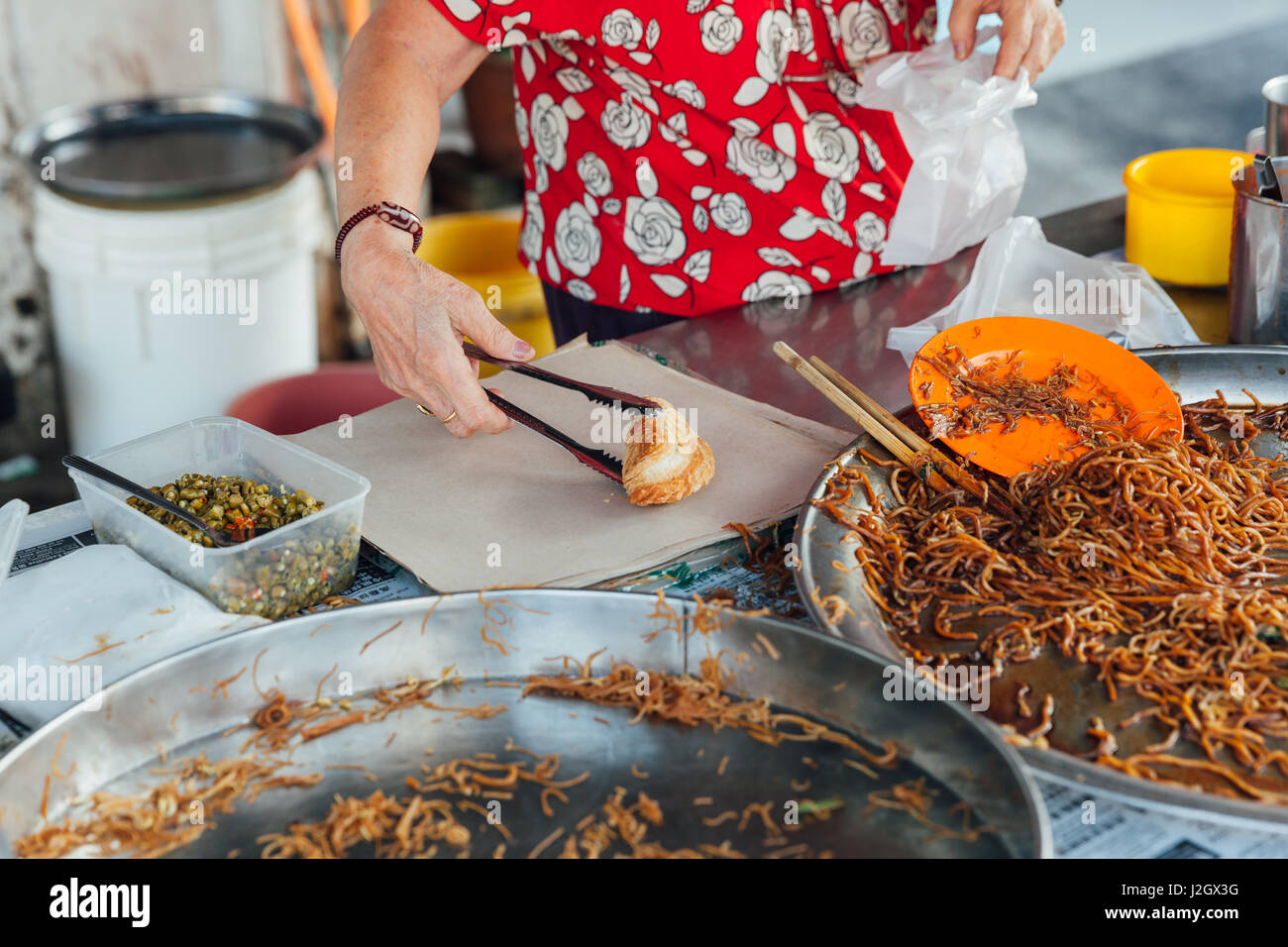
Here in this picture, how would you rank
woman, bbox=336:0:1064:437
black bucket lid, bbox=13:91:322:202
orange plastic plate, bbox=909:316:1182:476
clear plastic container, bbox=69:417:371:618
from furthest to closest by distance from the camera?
black bucket lid, bbox=13:91:322:202 → woman, bbox=336:0:1064:437 → orange plastic plate, bbox=909:316:1182:476 → clear plastic container, bbox=69:417:371:618

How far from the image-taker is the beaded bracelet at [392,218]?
1767mm

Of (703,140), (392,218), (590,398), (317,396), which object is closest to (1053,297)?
(703,140)

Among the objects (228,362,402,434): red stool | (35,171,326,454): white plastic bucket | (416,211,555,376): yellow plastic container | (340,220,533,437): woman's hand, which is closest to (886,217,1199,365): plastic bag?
(340,220,533,437): woman's hand

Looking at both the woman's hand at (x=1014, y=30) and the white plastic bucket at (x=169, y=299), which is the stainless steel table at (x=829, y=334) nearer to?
the woman's hand at (x=1014, y=30)

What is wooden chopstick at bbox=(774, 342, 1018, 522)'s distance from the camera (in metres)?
1.58

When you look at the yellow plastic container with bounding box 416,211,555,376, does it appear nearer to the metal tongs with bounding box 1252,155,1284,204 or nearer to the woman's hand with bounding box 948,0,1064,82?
the woman's hand with bounding box 948,0,1064,82

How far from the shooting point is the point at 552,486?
5.59ft

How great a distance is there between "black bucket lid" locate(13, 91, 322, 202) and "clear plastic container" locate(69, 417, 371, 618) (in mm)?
1869

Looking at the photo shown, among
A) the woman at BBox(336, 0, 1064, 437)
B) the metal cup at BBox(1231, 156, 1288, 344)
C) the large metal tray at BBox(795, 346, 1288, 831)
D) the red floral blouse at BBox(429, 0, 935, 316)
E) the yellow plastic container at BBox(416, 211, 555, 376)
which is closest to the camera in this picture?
the large metal tray at BBox(795, 346, 1288, 831)

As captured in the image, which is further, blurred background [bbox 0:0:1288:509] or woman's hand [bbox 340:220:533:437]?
blurred background [bbox 0:0:1288:509]
